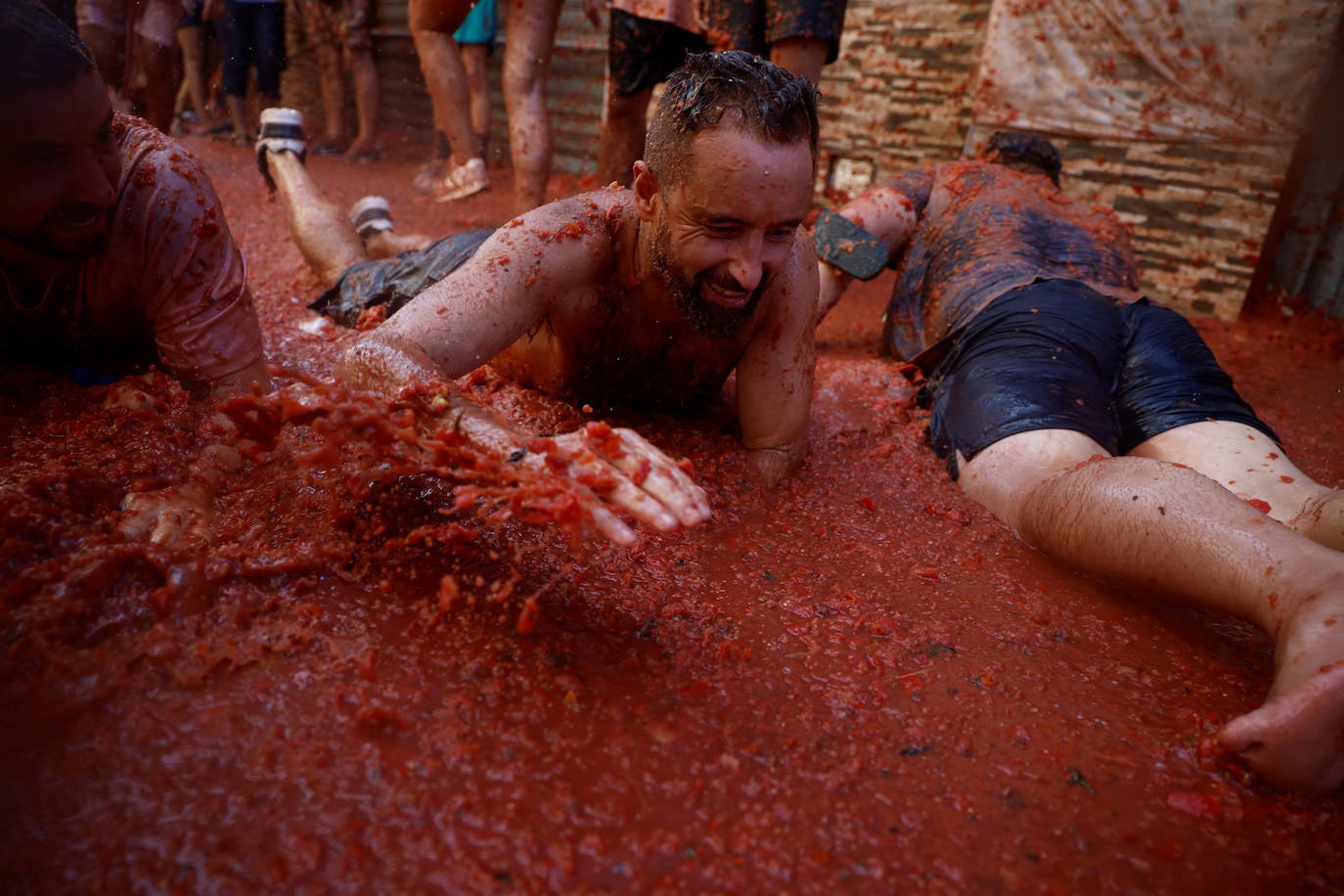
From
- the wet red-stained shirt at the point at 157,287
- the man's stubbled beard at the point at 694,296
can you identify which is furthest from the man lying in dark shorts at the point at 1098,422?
the wet red-stained shirt at the point at 157,287

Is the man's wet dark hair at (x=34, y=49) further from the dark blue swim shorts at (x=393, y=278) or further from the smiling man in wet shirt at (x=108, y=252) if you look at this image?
the dark blue swim shorts at (x=393, y=278)

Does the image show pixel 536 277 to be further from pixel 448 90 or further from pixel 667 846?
pixel 448 90

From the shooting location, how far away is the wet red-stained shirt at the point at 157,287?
1775mm

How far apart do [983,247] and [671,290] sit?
5.39 feet

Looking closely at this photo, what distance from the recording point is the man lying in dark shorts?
4.26ft

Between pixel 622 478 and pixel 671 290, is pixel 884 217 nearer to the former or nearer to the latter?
pixel 671 290

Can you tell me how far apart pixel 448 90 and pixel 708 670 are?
411 centimetres

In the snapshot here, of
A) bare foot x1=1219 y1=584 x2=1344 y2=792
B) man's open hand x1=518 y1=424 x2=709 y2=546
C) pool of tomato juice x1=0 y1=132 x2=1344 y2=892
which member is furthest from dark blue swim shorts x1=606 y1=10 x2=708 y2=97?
bare foot x1=1219 y1=584 x2=1344 y2=792

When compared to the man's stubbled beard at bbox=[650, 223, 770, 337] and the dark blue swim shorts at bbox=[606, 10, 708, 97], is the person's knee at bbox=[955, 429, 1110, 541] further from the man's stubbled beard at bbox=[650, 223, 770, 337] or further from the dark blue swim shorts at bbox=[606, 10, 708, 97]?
the dark blue swim shorts at bbox=[606, 10, 708, 97]

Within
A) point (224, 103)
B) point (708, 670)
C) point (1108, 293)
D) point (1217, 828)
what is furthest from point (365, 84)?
point (1217, 828)

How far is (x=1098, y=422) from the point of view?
219cm

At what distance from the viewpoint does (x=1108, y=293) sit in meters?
2.69

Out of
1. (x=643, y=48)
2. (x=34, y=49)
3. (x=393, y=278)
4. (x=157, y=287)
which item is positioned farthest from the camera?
(x=643, y=48)

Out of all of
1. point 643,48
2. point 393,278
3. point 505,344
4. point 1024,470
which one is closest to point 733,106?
point 505,344
